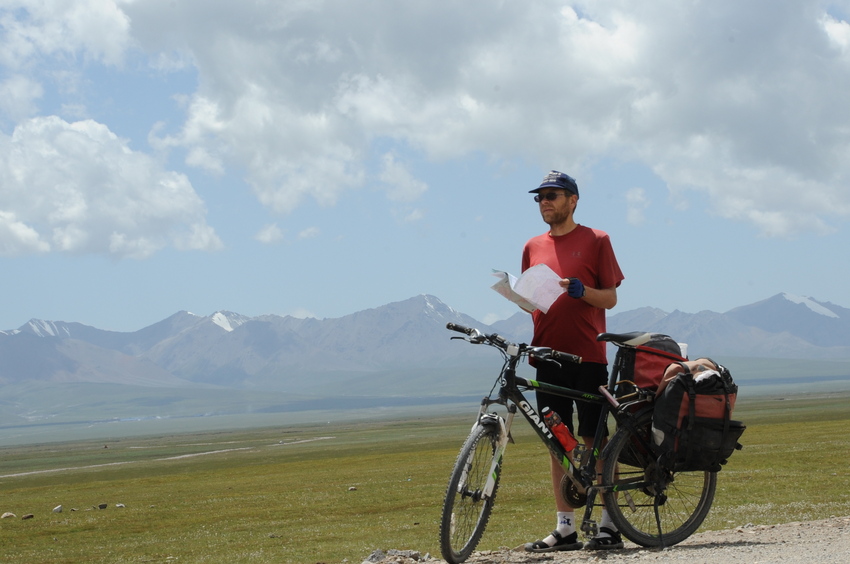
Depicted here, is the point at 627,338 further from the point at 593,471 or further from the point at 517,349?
the point at 593,471

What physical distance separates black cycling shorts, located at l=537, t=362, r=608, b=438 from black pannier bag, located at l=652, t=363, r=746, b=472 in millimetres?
511

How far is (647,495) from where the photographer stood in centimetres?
798

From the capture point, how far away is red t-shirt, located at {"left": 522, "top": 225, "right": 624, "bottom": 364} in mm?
7996

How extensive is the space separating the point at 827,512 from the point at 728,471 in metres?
8.61

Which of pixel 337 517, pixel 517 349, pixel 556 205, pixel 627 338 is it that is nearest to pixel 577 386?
pixel 627 338

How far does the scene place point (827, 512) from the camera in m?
11.2

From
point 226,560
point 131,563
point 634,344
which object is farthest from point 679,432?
point 131,563

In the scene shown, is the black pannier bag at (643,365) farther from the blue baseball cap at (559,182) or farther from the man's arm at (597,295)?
the blue baseball cap at (559,182)

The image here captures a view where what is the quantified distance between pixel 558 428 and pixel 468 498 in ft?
3.08

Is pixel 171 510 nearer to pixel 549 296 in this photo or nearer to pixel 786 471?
pixel 786 471

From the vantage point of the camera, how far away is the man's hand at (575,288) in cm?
749

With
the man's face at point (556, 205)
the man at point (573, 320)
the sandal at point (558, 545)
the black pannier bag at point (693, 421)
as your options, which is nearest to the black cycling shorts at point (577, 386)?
the man at point (573, 320)

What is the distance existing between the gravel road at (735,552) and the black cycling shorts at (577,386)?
1049mm

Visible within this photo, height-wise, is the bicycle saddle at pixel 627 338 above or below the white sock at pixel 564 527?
above
